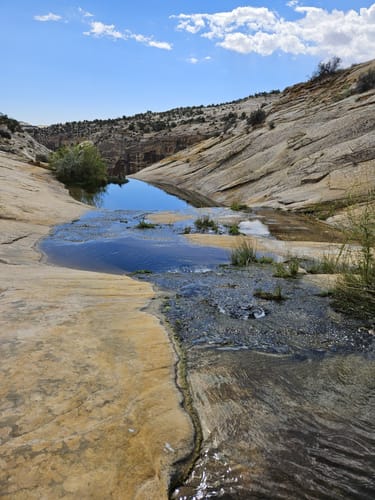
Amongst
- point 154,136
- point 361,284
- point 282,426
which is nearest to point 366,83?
point 361,284

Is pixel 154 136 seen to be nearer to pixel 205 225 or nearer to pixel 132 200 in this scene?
pixel 132 200

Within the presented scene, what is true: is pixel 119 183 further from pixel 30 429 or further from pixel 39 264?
pixel 30 429

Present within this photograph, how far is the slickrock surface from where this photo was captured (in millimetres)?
2469

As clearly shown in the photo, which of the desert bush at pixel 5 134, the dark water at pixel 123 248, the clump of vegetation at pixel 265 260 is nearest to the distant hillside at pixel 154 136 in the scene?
the desert bush at pixel 5 134

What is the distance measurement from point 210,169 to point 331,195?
1426 cm

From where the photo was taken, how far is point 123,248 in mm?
10883

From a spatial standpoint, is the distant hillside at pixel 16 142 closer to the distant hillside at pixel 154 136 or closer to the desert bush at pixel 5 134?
the desert bush at pixel 5 134

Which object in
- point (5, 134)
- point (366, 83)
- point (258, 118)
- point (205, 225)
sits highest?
point (366, 83)

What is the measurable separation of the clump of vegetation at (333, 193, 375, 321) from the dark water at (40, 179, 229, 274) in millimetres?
3469

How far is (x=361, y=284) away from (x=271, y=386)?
282 centimetres

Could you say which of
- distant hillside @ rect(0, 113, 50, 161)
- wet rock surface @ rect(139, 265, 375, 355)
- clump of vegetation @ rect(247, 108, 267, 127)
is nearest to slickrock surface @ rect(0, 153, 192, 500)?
wet rock surface @ rect(139, 265, 375, 355)

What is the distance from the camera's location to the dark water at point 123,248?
9281 mm

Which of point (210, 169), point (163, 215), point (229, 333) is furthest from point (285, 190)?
point (229, 333)

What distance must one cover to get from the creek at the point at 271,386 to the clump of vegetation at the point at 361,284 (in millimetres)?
254
